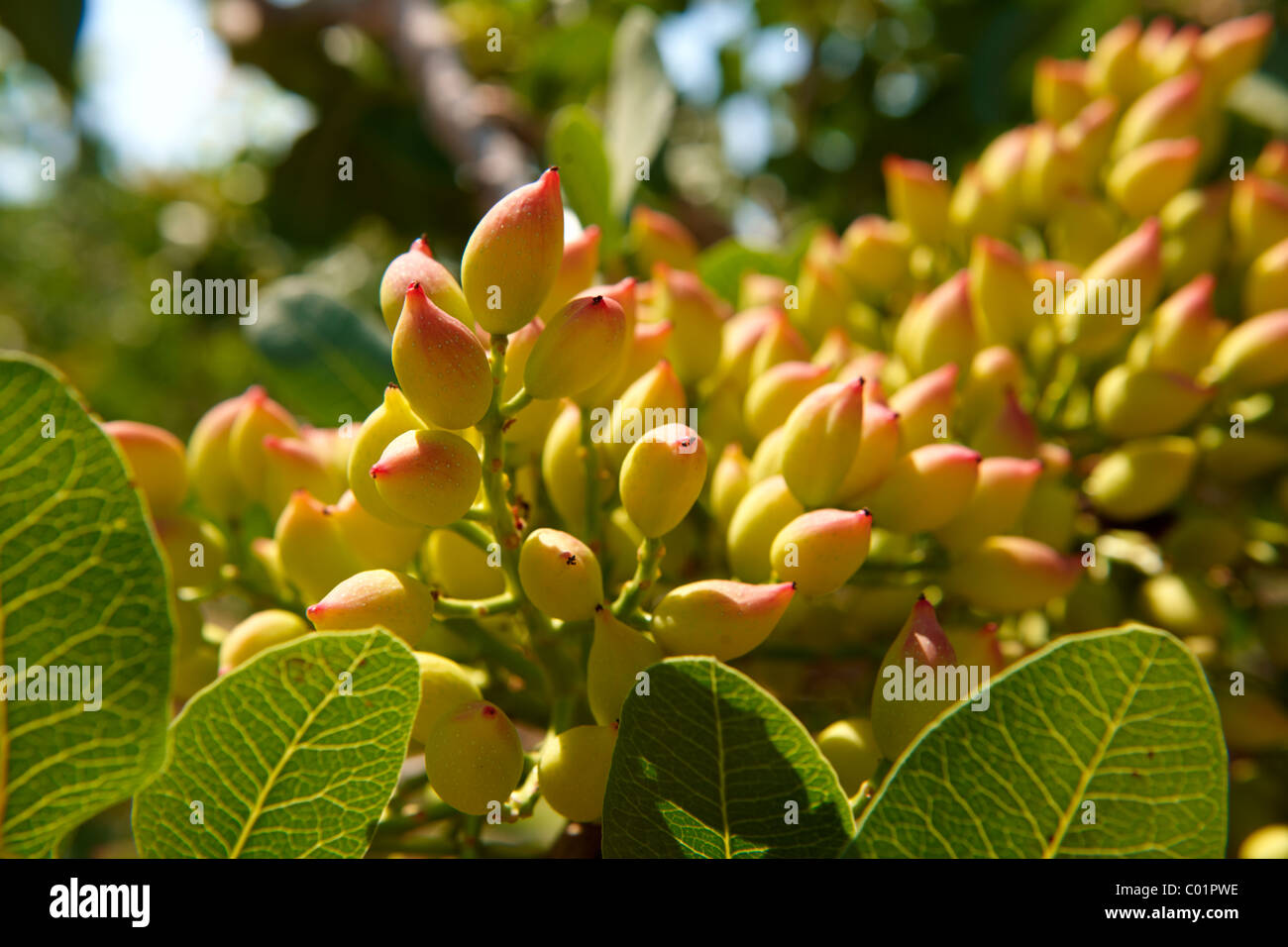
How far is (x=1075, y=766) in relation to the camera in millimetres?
567

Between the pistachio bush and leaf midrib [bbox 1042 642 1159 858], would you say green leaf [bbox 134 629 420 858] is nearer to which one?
the pistachio bush

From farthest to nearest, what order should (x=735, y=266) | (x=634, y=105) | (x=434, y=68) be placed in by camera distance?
1. (x=434, y=68)
2. (x=634, y=105)
3. (x=735, y=266)

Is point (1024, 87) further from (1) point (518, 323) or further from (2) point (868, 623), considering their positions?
(1) point (518, 323)

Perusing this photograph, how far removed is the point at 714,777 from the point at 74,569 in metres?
0.39

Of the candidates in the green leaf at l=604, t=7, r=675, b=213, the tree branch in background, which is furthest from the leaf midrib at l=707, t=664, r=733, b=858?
the tree branch in background

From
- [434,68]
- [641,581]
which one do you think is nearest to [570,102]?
[434,68]

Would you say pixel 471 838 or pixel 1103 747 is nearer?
pixel 1103 747

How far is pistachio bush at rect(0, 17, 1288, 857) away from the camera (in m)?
0.57

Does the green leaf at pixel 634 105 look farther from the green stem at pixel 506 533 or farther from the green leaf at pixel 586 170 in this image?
the green stem at pixel 506 533

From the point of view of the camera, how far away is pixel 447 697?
69 centimetres

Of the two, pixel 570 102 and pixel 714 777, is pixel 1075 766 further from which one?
pixel 570 102

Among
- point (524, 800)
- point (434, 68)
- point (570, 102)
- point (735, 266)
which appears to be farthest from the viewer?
point (570, 102)

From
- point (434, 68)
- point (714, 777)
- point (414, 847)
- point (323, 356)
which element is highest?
point (434, 68)

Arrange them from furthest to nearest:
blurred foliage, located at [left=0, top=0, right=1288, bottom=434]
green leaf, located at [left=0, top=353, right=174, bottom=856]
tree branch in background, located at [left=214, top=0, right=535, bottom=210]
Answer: blurred foliage, located at [left=0, top=0, right=1288, bottom=434] < tree branch in background, located at [left=214, top=0, right=535, bottom=210] < green leaf, located at [left=0, top=353, right=174, bottom=856]
